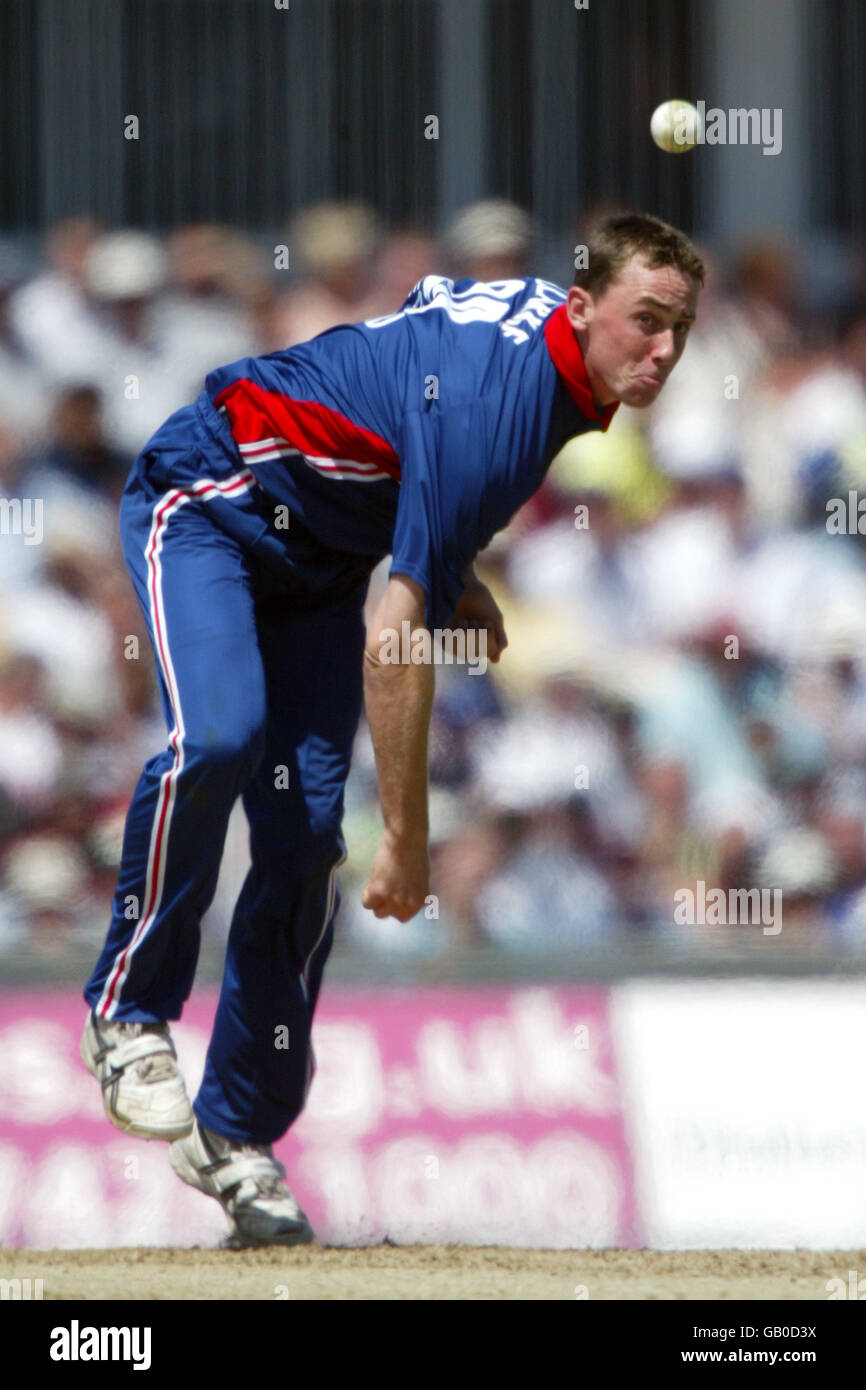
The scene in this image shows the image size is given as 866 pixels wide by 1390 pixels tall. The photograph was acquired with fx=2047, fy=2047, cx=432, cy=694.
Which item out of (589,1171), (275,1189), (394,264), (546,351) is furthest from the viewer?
(394,264)

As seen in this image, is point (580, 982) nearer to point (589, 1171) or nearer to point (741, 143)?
point (589, 1171)

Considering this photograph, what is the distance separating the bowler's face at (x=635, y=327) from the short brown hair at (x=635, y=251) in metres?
0.02

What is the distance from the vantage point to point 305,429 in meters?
3.83

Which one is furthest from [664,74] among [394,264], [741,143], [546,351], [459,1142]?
[459,1142]

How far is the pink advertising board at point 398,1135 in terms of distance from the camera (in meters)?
4.64

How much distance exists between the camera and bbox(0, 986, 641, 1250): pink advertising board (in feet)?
15.2

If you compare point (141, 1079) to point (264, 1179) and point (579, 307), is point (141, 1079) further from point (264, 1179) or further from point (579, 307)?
point (579, 307)

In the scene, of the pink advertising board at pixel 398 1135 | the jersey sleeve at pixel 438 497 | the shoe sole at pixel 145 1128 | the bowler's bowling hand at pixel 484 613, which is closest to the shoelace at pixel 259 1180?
the pink advertising board at pixel 398 1135

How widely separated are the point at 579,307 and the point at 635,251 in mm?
143

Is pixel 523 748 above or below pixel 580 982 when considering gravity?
above

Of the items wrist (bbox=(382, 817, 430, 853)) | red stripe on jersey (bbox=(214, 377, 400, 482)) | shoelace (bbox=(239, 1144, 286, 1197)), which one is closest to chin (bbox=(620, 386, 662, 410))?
red stripe on jersey (bbox=(214, 377, 400, 482))

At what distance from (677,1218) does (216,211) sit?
3.53 metres

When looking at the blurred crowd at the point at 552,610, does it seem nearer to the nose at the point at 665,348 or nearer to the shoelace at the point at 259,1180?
the shoelace at the point at 259,1180

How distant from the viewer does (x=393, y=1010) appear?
4.82m
